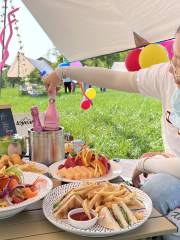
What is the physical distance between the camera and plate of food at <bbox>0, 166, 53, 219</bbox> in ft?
3.02

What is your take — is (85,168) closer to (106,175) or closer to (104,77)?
(106,175)

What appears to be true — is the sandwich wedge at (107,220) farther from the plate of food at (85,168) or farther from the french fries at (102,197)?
the plate of food at (85,168)

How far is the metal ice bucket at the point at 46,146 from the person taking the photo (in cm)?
136

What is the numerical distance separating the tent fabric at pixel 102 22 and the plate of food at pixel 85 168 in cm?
133

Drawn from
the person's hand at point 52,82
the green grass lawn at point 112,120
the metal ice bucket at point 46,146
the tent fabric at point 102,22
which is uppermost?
the tent fabric at point 102,22

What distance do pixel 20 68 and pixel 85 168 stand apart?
2.92 meters

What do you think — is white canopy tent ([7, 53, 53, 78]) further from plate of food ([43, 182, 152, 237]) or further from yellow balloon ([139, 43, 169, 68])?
plate of food ([43, 182, 152, 237])

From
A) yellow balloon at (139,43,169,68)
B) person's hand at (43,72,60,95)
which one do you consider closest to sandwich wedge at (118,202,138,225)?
person's hand at (43,72,60,95)

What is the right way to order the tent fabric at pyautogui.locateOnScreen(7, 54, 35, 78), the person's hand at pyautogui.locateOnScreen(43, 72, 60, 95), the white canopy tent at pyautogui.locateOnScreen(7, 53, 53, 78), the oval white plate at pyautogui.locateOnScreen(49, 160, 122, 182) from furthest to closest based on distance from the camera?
1. the tent fabric at pyautogui.locateOnScreen(7, 54, 35, 78)
2. the white canopy tent at pyautogui.locateOnScreen(7, 53, 53, 78)
3. the person's hand at pyautogui.locateOnScreen(43, 72, 60, 95)
4. the oval white plate at pyautogui.locateOnScreen(49, 160, 122, 182)

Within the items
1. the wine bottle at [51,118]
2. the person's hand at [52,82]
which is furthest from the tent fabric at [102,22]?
the wine bottle at [51,118]

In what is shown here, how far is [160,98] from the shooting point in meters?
1.55

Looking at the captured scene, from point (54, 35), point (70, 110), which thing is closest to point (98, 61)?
point (70, 110)

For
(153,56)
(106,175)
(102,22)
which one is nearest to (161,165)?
(106,175)

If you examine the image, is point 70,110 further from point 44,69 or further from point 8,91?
point 44,69
